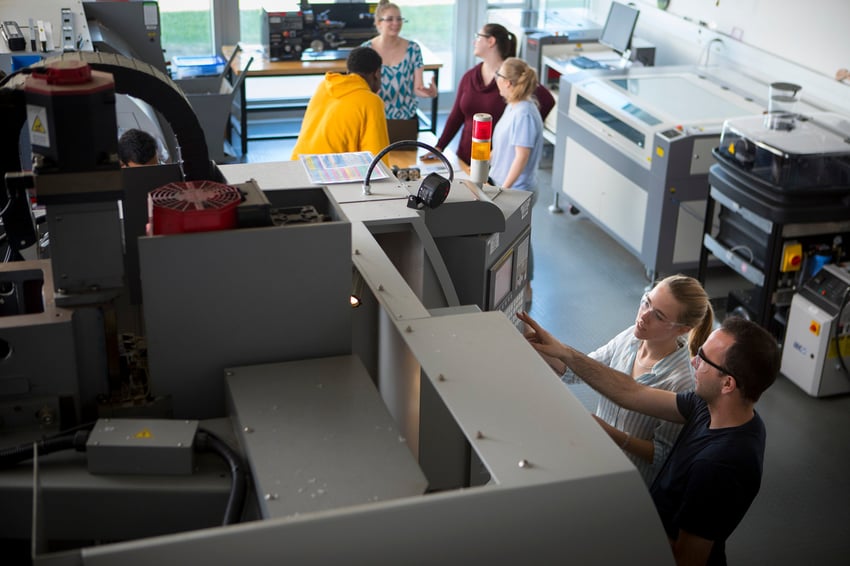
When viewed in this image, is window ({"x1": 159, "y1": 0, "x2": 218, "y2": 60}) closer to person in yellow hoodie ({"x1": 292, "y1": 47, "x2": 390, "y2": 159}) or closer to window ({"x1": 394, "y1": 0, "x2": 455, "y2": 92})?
window ({"x1": 394, "y1": 0, "x2": 455, "y2": 92})

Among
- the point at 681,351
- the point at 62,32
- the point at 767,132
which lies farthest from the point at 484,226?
the point at 62,32

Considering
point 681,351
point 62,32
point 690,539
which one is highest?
point 62,32

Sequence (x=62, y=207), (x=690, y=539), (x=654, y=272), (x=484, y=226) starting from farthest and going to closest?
(x=654, y=272)
(x=484, y=226)
(x=690, y=539)
(x=62, y=207)

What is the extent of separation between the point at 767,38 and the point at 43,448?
5240 millimetres

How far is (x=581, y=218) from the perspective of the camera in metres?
6.46

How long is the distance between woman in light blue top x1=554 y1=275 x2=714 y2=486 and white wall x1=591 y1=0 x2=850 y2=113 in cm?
312

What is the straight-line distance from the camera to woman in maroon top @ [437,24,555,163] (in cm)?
530

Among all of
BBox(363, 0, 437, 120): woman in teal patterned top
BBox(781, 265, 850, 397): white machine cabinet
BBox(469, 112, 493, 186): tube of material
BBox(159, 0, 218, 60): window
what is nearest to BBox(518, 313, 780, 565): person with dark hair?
BBox(469, 112, 493, 186): tube of material

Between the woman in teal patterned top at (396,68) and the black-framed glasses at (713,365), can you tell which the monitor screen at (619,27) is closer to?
the woman in teal patterned top at (396,68)

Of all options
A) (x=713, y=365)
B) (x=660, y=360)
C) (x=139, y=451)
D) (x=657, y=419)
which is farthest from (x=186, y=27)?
(x=139, y=451)

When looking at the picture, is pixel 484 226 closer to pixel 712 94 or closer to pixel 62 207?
pixel 62 207

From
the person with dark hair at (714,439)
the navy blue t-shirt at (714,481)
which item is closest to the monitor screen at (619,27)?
the person with dark hair at (714,439)

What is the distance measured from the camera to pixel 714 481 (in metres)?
2.29

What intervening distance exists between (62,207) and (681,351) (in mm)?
1697
